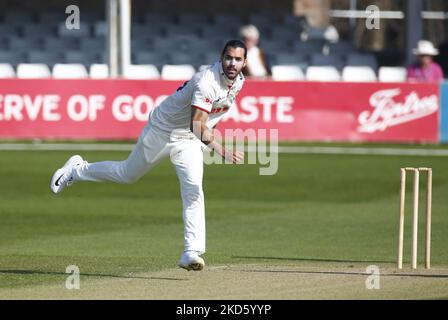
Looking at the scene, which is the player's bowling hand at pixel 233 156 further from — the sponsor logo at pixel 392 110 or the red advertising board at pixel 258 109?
the sponsor logo at pixel 392 110

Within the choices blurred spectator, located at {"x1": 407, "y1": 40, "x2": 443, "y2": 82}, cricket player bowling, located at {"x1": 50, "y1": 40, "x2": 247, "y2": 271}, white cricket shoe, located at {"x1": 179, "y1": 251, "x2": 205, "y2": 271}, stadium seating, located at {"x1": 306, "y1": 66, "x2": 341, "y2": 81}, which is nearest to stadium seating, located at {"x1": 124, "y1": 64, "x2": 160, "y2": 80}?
stadium seating, located at {"x1": 306, "y1": 66, "x2": 341, "y2": 81}

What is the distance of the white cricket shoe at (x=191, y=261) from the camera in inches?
406

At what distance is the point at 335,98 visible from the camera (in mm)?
24859

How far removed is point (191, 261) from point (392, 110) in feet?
50.0

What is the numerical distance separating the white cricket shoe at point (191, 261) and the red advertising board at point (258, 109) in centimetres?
1381

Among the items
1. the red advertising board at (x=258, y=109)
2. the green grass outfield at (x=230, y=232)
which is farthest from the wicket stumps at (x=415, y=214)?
the red advertising board at (x=258, y=109)

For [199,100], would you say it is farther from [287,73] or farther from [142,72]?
[287,73]

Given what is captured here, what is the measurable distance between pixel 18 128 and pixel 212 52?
26.2 ft

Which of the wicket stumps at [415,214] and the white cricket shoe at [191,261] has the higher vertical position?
the wicket stumps at [415,214]

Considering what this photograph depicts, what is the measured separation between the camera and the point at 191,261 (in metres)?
10.3

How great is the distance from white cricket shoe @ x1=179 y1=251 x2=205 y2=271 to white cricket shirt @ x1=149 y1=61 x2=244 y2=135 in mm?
1074

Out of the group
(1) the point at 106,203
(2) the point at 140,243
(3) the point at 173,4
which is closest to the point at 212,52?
(3) the point at 173,4

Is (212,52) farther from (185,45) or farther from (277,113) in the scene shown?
(277,113)
